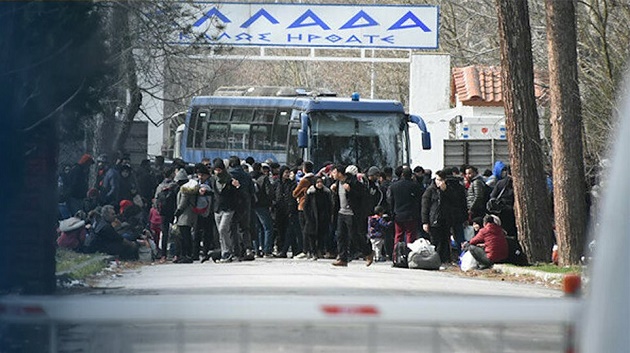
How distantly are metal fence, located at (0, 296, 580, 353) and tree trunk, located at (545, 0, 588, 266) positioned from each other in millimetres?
18459

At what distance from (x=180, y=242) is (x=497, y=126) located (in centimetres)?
2165

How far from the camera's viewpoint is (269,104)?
119 feet

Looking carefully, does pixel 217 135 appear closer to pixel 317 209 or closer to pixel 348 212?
pixel 317 209

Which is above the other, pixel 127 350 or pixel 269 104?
pixel 269 104

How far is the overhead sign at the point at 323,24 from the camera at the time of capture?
41.4m

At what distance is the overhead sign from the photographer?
136ft

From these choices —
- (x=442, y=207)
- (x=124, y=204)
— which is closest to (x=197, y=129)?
(x=124, y=204)

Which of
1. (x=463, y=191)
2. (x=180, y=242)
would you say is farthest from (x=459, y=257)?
(x=180, y=242)

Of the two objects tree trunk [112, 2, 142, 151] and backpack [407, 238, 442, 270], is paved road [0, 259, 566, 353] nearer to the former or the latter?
tree trunk [112, 2, 142, 151]

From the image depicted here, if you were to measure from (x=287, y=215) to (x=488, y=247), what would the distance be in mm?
4681

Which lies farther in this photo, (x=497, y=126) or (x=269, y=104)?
(x=497, y=126)

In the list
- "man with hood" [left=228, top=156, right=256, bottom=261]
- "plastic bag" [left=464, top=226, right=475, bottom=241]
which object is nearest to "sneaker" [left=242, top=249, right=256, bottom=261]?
"man with hood" [left=228, top=156, right=256, bottom=261]

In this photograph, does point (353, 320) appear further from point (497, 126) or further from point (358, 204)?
point (497, 126)

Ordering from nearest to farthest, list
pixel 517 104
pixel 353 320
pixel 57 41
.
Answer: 1. pixel 353 320
2. pixel 57 41
3. pixel 517 104
